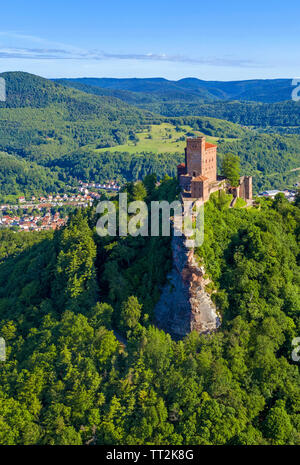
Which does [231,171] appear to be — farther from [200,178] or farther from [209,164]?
[200,178]

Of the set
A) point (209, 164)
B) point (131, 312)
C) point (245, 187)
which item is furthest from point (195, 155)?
point (131, 312)

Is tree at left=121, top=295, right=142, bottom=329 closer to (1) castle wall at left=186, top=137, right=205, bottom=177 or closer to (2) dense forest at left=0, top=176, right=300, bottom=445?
(2) dense forest at left=0, top=176, right=300, bottom=445

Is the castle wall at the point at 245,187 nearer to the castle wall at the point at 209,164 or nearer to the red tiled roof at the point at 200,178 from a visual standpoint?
the castle wall at the point at 209,164

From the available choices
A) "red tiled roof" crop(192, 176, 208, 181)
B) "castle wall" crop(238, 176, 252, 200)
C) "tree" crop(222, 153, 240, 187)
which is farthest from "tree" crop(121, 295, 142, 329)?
"castle wall" crop(238, 176, 252, 200)

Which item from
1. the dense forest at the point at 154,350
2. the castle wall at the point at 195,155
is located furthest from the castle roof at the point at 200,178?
the dense forest at the point at 154,350
